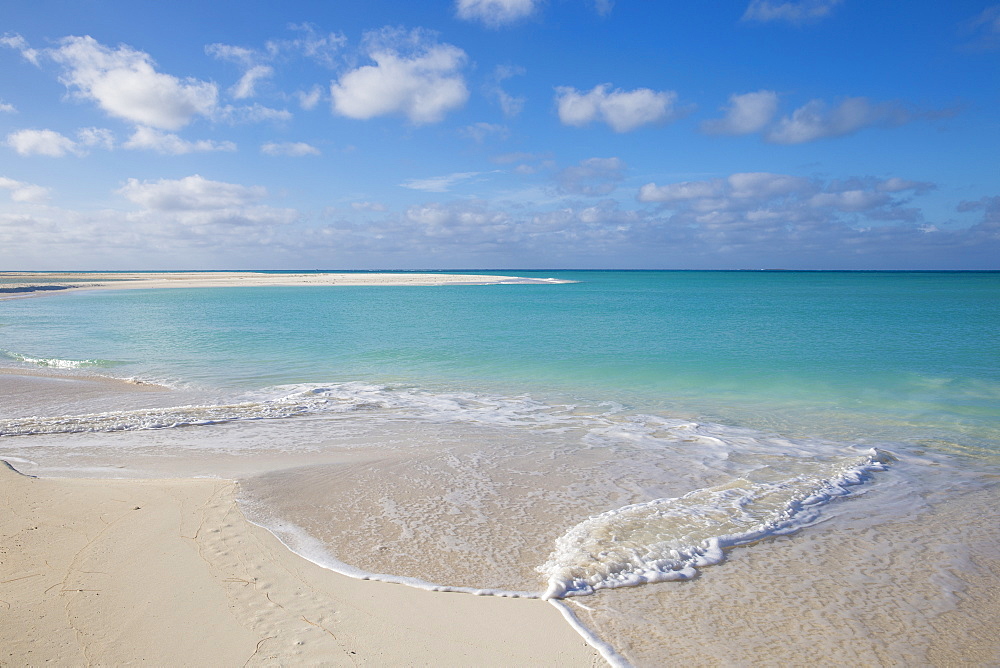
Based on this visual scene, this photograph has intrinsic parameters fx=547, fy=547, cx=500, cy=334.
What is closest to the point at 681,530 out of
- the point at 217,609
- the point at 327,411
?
the point at 217,609

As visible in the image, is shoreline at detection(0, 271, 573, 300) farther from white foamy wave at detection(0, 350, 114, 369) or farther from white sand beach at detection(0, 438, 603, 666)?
white sand beach at detection(0, 438, 603, 666)

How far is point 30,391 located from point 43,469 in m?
6.96

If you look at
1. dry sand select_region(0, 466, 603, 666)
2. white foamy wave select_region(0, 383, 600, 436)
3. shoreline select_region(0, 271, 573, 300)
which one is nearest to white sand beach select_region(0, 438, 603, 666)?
dry sand select_region(0, 466, 603, 666)

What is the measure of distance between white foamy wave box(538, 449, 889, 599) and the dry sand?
76 cm

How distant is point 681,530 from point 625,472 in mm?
1900


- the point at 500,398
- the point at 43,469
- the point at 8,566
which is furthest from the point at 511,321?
the point at 8,566

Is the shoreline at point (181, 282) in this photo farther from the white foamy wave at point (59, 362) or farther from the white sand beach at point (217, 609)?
the white sand beach at point (217, 609)

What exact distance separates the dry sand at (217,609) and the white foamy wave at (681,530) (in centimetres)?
76

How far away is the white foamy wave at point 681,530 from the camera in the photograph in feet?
15.6

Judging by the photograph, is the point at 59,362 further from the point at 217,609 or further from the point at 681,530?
the point at 681,530

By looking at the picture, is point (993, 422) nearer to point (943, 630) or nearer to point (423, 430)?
point (943, 630)

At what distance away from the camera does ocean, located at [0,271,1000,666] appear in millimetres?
4379

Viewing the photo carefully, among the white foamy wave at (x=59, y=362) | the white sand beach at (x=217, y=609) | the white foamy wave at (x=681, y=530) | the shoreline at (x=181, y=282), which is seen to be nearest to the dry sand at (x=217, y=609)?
the white sand beach at (x=217, y=609)

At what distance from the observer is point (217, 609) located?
409 cm
